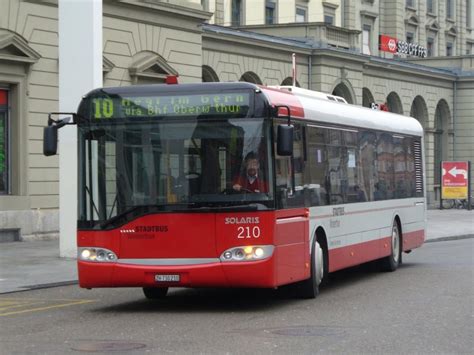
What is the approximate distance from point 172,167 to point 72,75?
9229mm

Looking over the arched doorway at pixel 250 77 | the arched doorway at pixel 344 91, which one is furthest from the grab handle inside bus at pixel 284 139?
the arched doorway at pixel 344 91

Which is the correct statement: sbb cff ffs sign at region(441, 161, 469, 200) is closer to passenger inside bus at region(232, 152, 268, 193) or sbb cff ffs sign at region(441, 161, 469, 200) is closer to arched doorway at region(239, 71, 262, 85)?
arched doorway at region(239, 71, 262, 85)

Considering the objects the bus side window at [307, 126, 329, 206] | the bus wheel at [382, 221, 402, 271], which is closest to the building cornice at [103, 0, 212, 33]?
the bus wheel at [382, 221, 402, 271]

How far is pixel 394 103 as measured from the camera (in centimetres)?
5528

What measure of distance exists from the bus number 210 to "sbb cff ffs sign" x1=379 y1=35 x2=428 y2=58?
5166 cm

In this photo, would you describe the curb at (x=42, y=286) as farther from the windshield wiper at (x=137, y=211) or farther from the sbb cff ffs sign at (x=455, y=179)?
the sbb cff ffs sign at (x=455, y=179)

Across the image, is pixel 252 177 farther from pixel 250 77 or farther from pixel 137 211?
pixel 250 77

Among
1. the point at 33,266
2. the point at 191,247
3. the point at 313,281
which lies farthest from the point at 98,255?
the point at 33,266

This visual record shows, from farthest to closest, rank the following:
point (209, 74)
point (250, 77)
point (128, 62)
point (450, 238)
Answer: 1. point (250, 77)
2. point (209, 74)
3. point (450, 238)
4. point (128, 62)

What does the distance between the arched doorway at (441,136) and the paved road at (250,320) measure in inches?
1721

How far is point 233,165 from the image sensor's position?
514 inches

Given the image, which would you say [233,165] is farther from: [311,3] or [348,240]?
[311,3]

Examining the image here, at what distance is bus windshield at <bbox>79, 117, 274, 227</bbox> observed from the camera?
42.9 feet

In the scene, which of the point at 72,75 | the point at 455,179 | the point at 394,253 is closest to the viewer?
the point at 394,253
